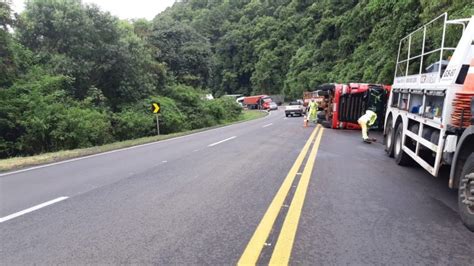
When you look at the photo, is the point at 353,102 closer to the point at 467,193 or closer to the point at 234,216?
the point at 467,193

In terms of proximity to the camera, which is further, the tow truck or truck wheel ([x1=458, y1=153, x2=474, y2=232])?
the tow truck

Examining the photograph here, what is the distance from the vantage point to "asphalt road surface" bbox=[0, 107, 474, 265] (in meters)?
4.04

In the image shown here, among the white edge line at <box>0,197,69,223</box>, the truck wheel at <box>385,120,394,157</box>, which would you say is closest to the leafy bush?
the truck wheel at <box>385,120,394,157</box>

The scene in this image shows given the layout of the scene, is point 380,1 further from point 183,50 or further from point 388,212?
point 388,212

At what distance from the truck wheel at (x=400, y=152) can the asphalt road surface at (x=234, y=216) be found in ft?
1.06

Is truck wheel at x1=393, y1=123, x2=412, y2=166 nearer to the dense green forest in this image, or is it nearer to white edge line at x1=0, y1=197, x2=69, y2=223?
the dense green forest

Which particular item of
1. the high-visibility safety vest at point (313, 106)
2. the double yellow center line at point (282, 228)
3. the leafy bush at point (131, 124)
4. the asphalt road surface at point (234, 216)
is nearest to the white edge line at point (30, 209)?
the asphalt road surface at point (234, 216)

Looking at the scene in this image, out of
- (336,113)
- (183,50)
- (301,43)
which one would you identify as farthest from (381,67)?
(301,43)

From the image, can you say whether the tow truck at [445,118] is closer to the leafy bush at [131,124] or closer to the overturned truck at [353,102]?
the overturned truck at [353,102]

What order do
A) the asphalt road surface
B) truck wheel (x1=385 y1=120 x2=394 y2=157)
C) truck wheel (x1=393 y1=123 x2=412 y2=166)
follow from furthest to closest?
truck wheel (x1=385 y1=120 x2=394 y2=157)
truck wheel (x1=393 y1=123 x2=412 y2=166)
the asphalt road surface

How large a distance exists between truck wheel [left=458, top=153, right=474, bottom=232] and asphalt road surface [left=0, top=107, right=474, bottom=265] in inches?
5.8

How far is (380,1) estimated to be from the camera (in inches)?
1110

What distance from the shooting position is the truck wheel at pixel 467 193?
474 centimetres

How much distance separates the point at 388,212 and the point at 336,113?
15.5 meters
